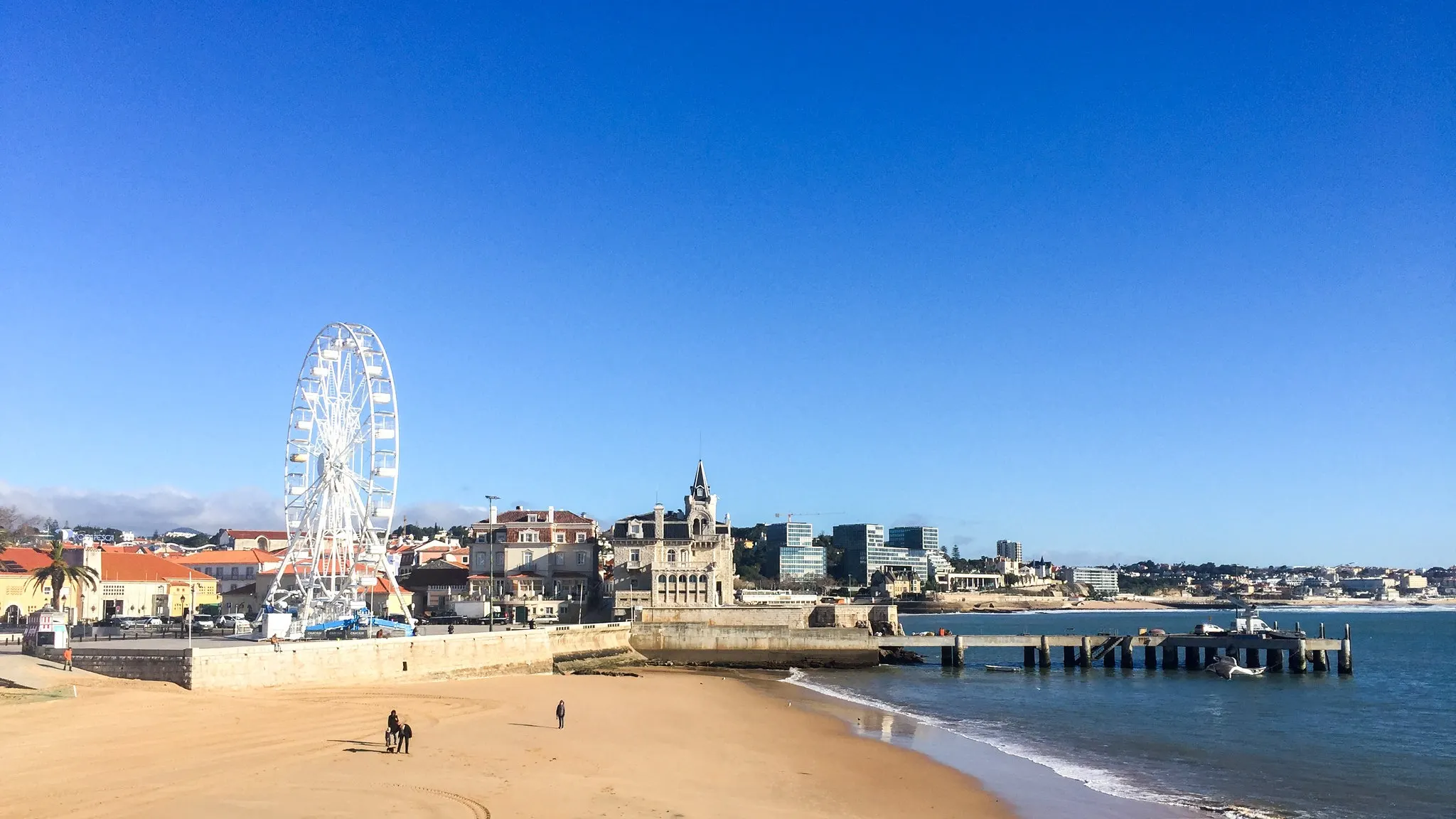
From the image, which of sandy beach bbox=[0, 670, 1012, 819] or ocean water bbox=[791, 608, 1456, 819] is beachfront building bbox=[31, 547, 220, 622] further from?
ocean water bbox=[791, 608, 1456, 819]

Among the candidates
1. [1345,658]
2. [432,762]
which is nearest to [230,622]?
[432,762]

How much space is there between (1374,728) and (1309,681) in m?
20.4

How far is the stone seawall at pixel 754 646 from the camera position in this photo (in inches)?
2645

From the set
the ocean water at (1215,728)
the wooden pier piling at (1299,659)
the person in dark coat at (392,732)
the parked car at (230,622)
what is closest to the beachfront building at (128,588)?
the parked car at (230,622)

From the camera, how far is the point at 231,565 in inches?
3681

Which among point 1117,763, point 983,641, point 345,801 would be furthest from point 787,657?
point 345,801

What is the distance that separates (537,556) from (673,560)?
40.6ft

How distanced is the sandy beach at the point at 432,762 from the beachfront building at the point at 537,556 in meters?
43.5

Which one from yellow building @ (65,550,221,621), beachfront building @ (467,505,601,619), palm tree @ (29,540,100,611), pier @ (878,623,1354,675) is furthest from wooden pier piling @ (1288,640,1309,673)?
palm tree @ (29,540,100,611)

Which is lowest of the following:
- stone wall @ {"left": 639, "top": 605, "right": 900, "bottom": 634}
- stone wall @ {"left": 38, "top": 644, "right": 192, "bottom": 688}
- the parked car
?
stone wall @ {"left": 639, "top": 605, "right": 900, "bottom": 634}

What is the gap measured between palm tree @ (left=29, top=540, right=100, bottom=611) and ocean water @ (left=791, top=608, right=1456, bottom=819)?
3818cm

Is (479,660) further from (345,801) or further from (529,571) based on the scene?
(529,571)

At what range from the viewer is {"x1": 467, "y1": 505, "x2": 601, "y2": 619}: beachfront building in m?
85.4

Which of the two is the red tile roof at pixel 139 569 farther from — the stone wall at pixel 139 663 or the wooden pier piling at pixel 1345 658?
the wooden pier piling at pixel 1345 658
